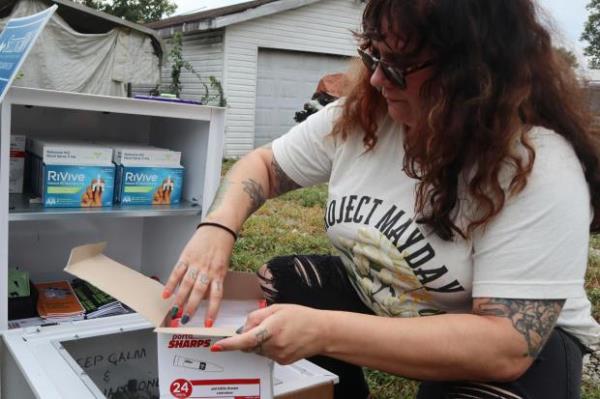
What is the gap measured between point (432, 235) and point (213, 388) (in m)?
0.55

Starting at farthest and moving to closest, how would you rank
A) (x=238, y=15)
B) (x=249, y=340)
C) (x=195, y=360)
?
(x=238, y=15) < (x=195, y=360) < (x=249, y=340)

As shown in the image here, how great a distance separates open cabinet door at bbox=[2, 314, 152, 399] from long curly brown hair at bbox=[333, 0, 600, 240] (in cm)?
88

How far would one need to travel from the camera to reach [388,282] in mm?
1386

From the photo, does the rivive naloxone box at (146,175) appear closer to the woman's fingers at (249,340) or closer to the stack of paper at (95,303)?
the stack of paper at (95,303)

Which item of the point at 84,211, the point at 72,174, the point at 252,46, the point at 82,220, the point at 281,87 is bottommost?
the point at 82,220

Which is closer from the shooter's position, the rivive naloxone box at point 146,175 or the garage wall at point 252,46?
the rivive naloxone box at point 146,175

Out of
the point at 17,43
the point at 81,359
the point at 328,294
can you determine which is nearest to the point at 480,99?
the point at 328,294

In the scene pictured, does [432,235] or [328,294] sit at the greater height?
[432,235]

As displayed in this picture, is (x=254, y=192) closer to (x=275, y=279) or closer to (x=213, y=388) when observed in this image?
(x=275, y=279)

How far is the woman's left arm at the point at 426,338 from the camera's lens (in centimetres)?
106

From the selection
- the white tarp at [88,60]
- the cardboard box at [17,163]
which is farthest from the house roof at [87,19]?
the cardboard box at [17,163]

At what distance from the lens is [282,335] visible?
1.03 meters

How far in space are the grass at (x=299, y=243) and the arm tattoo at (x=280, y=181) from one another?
33.7 inches

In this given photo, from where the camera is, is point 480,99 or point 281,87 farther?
point 281,87
